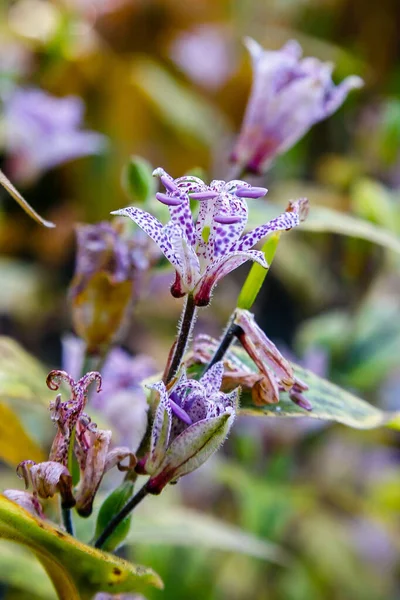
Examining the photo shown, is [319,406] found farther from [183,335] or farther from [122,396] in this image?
[122,396]

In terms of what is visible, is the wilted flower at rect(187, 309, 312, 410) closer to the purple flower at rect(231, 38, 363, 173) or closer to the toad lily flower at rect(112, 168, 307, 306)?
the toad lily flower at rect(112, 168, 307, 306)

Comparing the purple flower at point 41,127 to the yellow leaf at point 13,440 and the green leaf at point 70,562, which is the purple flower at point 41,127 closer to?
the yellow leaf at point 13,440

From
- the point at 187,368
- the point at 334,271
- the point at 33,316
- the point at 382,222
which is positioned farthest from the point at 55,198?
the point at 187,368

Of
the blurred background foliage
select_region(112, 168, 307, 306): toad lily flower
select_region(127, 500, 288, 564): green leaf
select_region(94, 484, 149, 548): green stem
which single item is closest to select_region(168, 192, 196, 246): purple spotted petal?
select_region(112, 168, 307, 306): toad lily flower

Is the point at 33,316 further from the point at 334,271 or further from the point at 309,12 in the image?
the point at 309,12

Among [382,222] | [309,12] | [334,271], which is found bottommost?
[382,222]

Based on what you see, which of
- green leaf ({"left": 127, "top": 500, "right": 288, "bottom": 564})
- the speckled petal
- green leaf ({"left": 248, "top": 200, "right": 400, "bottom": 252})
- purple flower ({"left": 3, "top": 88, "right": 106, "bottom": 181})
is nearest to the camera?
the speckled petal

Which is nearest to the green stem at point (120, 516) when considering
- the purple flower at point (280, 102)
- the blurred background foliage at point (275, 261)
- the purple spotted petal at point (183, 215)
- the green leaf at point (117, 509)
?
the green leaf at point (117, 509)
